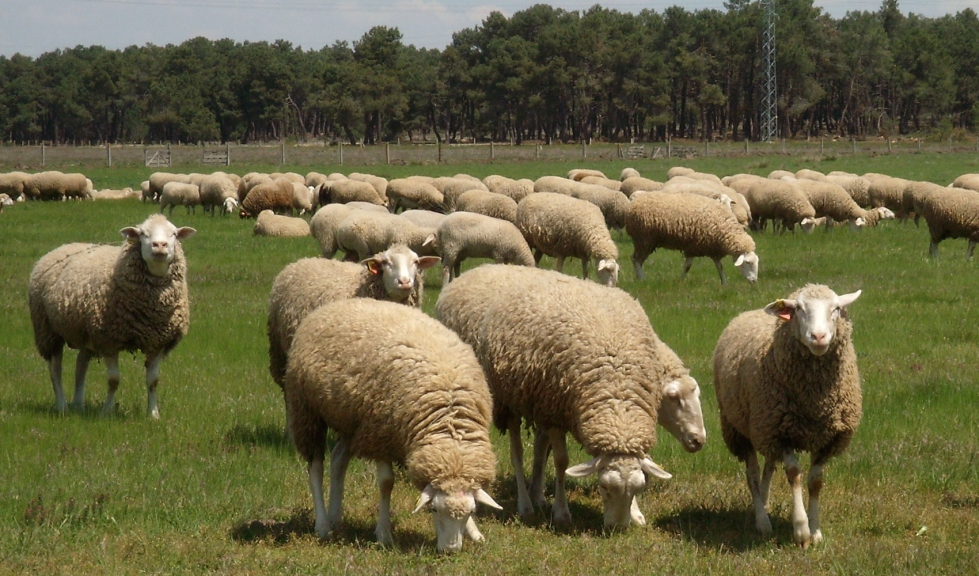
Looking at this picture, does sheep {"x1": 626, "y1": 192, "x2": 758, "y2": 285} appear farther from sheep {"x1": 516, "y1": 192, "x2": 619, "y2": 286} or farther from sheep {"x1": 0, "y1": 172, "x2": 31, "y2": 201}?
sheep {"x1": 0, "y1": 172, "x2": 31, "y2": 201}

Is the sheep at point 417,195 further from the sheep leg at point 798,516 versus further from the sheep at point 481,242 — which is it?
the sheep leg at point 798,516

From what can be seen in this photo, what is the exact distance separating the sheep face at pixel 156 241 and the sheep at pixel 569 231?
26.1 feet

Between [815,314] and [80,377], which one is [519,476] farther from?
[80,377]

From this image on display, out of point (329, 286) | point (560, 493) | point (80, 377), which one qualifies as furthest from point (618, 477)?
point (80, 377)

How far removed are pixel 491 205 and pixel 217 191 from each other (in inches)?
539

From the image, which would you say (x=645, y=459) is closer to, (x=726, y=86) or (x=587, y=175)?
(x=587, y=175)

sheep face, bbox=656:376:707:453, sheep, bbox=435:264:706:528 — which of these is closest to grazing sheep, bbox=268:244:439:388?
sheep, bbox=435:264:706:528

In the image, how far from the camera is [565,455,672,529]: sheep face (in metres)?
6.21

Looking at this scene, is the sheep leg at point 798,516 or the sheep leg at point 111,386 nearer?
the sheep leg at point 798,516

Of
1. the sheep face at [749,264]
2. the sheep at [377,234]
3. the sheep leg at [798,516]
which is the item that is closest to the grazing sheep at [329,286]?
the sheep leg at [798,516]

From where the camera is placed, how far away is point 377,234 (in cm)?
1752

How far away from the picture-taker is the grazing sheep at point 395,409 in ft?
18.6

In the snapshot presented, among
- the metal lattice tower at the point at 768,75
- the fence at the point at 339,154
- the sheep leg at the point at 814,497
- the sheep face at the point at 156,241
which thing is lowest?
the sheep leg at the point at 814,497

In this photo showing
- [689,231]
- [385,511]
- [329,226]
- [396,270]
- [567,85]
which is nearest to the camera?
[385,511]
